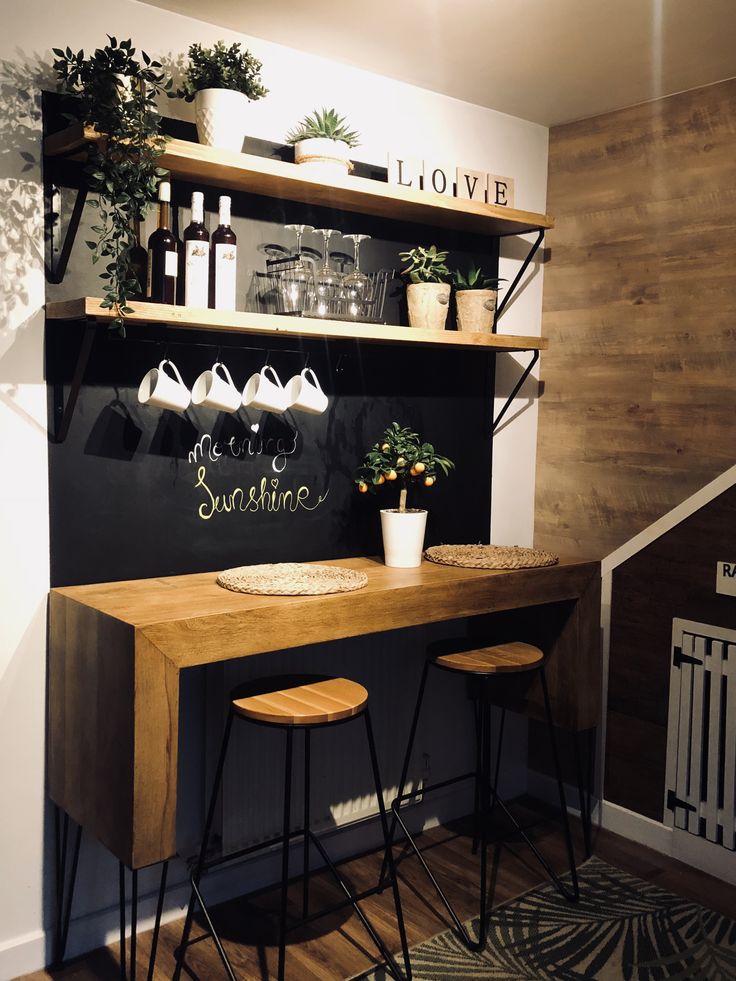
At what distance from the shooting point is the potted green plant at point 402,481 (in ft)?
9.11

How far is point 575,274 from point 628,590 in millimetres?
1123

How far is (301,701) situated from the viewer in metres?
2.29

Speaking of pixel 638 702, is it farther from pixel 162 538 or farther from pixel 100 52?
pixel 100 52

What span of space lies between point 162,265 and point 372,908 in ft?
6.15

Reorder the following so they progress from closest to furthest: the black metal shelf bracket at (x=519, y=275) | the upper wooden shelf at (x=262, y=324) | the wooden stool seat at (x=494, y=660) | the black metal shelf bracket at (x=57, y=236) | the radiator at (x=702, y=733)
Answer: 1. the upper wooden shelf at (x=262, y=324)
2. the black metal shelf bracket at (x=57, y=236)
3. the wooden stool seat at (x=494, y=660)
4. the radiator at (x=702, y=733)
5. the black metal shelf bracket at (x=519, y=275)

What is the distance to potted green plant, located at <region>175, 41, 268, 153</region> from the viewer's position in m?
2.30

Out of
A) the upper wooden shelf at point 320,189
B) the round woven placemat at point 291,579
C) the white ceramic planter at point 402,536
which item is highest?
the upper wooden shelf at point 320,189

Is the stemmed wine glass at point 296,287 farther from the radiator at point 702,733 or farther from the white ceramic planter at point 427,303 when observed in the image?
the radiator at point 702,733

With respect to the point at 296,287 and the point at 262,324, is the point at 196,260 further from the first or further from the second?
the point at 296,287

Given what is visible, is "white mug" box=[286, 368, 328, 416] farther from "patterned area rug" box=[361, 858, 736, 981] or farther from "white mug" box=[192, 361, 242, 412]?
"patterned area rug" box=[361, 858, 736, 981]

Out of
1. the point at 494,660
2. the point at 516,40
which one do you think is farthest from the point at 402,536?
the point at 516,40

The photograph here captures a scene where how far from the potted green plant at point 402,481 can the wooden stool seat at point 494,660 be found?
1.02 feet

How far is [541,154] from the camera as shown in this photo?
11.0 feet

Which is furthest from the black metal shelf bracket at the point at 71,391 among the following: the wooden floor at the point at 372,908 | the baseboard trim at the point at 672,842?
the baseboard trim at the point at 672,842
